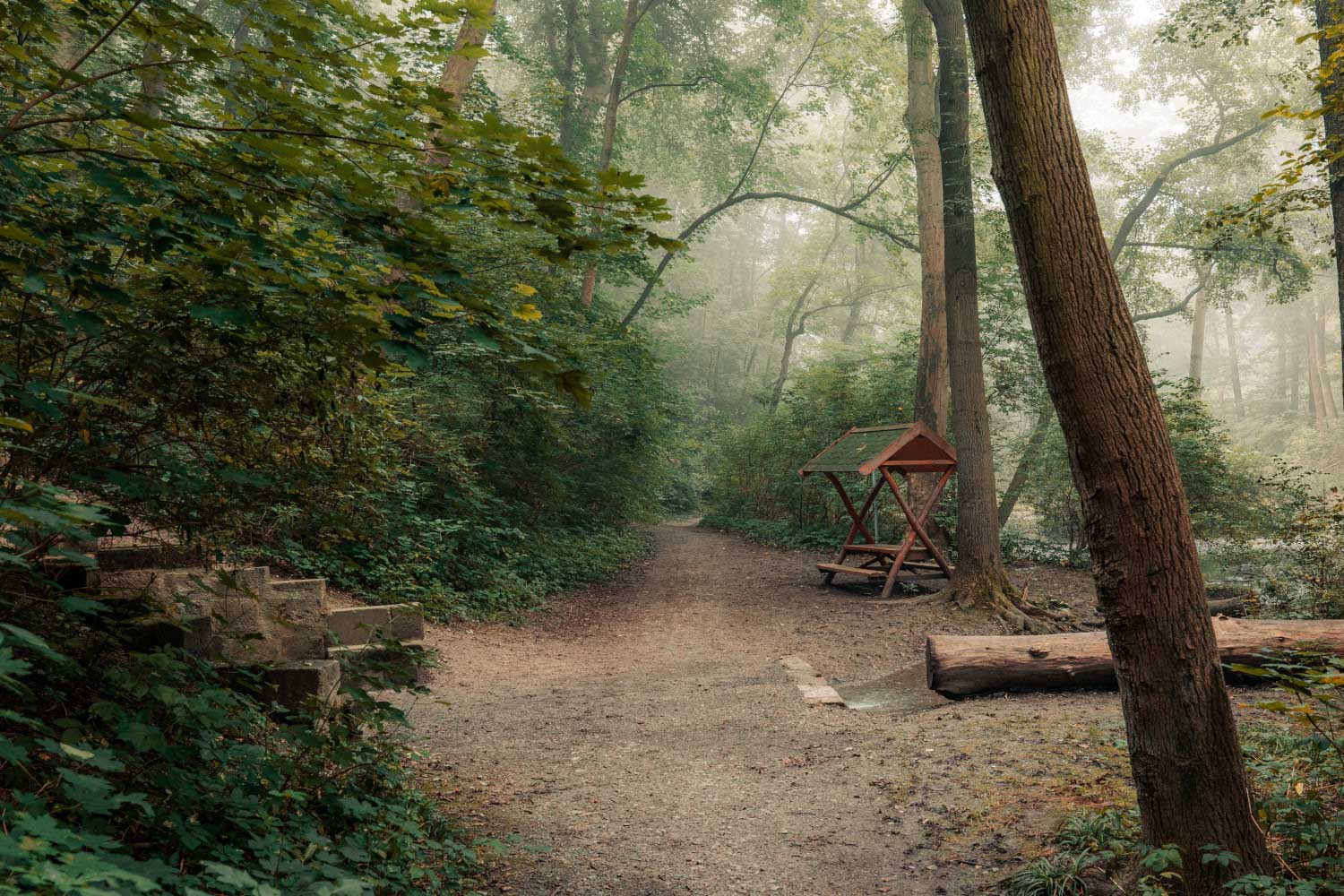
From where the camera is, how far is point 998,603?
32.2 feet

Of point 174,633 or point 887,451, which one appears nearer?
point 174,633

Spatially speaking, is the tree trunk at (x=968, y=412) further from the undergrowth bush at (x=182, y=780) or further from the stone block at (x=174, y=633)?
the stone block at (x=174, y=633)

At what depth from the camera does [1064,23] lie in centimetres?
1539

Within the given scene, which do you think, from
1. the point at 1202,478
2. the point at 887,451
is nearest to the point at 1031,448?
the point at 1202,478

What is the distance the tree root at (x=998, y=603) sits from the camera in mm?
9484

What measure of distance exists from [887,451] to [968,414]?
1235 mm

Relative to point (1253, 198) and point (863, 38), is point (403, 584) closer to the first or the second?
point (1253, 198)

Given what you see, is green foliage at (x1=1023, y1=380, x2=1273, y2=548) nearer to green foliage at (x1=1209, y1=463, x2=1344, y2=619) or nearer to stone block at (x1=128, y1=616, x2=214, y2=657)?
green foliage at (x1=1209, y1=463, x2=1344, y2=619)

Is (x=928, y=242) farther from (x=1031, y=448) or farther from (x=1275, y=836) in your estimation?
(x=1275, y=836)

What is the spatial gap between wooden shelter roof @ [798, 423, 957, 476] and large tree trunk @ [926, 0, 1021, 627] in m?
0.47

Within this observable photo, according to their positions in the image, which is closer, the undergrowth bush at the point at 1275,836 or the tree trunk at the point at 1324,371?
the undergrowth bush at the point at 1275,836

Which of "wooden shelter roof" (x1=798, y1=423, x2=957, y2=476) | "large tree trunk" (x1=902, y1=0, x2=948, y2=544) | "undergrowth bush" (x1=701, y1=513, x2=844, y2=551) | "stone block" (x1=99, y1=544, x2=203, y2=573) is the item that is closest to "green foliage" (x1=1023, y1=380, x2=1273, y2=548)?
"large tree trunk" (x1=902, y1=0, x2=948, y2=544)

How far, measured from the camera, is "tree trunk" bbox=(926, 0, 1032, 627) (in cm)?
1009

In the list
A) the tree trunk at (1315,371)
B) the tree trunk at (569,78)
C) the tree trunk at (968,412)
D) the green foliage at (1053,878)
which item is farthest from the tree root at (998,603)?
the tree trunk at (1315,371)
